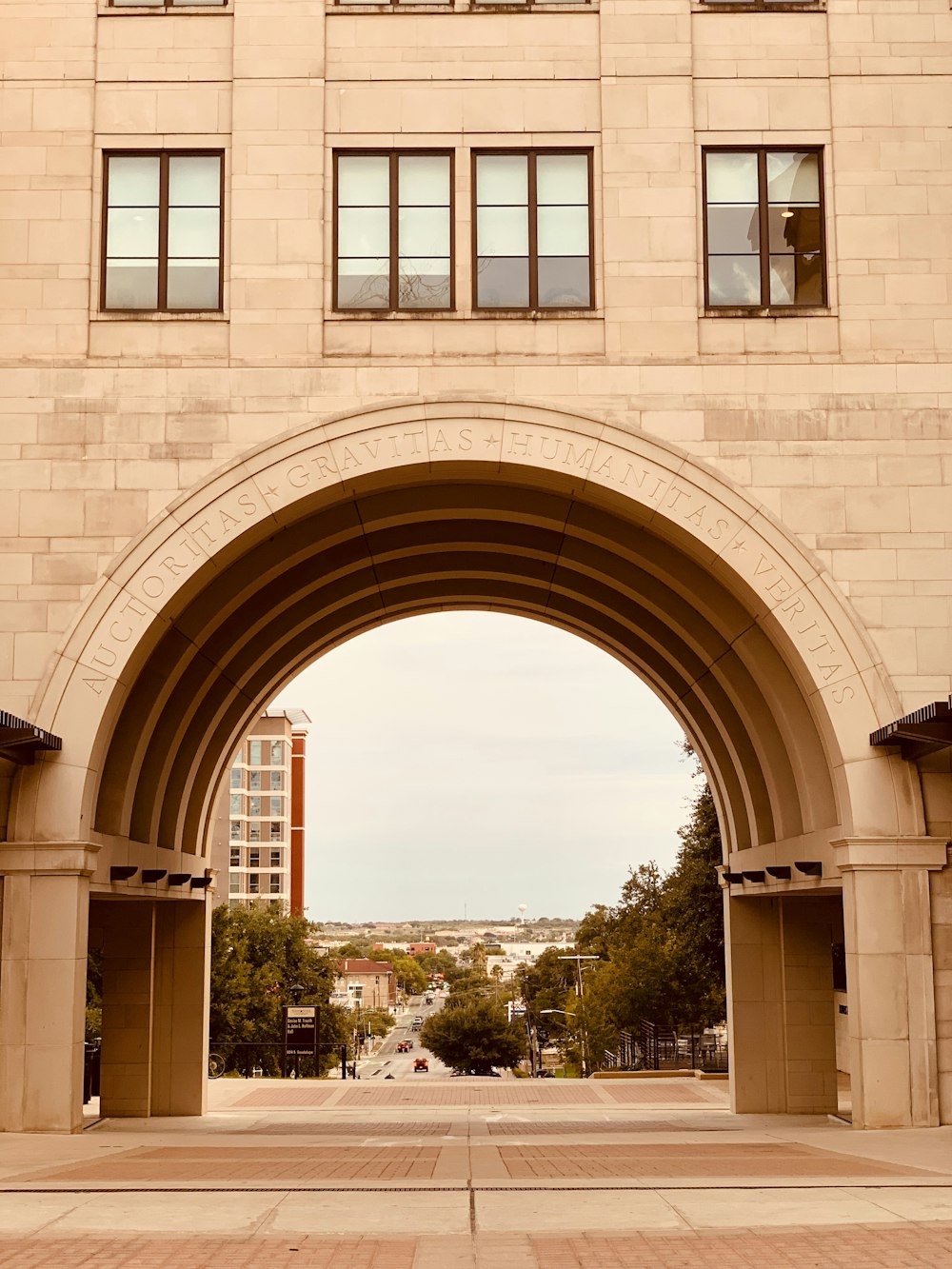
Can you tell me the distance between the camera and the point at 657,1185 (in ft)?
40.9

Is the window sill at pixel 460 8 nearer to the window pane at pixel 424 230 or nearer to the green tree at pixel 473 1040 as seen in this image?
the window pane at pixel 424 230

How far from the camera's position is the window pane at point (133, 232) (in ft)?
67.4

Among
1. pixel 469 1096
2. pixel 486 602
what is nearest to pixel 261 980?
pixel 469 1096

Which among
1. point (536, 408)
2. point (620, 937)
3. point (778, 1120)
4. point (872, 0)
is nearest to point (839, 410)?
point (536, 408)

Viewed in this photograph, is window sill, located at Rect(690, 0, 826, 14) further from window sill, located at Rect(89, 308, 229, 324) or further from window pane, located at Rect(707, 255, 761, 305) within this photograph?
window sill, located at Rect(89, 308, 229, 324)

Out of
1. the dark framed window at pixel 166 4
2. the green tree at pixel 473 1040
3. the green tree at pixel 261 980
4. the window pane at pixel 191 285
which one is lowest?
the green tree at pixel 473 1040

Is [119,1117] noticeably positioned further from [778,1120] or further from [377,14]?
[377,14]

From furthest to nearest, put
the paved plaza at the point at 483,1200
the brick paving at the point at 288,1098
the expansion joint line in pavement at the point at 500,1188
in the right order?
the brick paving at the point at 288,1098 < the expansion joint line in pavement at the point at 500,1188 < the paved plaza at the point at 483,1200

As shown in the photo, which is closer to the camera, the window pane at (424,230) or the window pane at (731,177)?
the window pane at (424,230)

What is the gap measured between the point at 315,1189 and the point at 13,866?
778 cm

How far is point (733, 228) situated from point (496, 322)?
3707mm

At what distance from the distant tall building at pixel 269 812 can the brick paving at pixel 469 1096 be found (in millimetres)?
108967

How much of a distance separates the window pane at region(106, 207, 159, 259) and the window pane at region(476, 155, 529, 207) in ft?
15.2

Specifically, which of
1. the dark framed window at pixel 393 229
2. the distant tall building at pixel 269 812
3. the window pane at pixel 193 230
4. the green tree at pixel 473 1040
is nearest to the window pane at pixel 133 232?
the window pane at pixel 193 230
